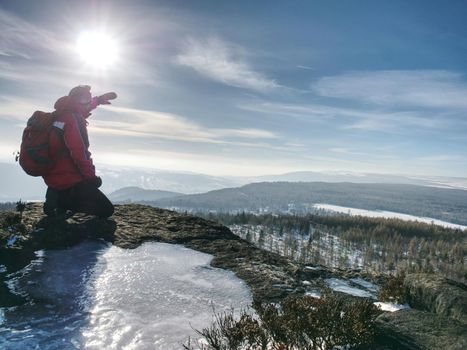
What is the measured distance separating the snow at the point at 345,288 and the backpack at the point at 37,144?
923 centimetres

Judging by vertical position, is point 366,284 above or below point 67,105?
below

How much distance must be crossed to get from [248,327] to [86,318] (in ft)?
10.7

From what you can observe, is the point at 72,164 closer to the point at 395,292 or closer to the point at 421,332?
the point at 395,292

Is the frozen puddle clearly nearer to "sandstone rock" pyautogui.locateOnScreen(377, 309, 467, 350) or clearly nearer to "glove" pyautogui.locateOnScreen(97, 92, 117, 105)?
"sandstone rock" pyautogui.locateOnScreen(377, 309, 467, 350)

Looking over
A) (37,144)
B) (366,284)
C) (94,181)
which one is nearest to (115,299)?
(94,181)

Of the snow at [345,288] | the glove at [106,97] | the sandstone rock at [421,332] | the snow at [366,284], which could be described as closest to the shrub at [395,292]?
the snow at [345,288]

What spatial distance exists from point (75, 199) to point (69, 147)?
2.02 m

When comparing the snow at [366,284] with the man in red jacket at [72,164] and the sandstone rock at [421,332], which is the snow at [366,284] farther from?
the man in red jacket at [72,164]

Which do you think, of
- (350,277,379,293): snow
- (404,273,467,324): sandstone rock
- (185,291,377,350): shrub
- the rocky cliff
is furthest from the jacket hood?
(404,273,467,324): sandstone rock

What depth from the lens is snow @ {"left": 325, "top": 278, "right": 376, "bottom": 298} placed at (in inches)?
361

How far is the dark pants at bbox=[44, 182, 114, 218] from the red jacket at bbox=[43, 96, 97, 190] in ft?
1.01

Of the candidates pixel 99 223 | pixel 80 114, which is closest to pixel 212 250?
pixel 99 223

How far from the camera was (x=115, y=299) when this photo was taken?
294 inches

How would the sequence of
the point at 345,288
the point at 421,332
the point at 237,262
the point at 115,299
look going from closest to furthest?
the point at 421,332 < the point at 115,299 < the point at 345,288 < the point at 237,262
